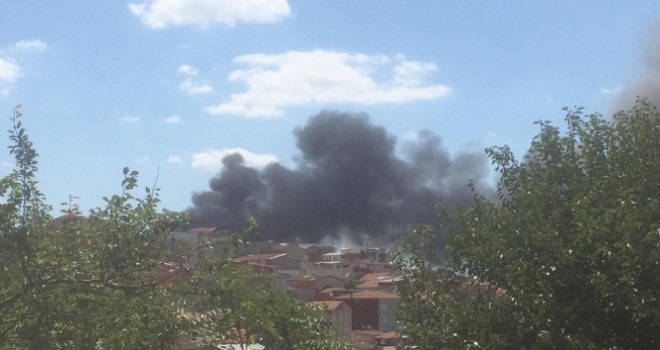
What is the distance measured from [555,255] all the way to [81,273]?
6791mm

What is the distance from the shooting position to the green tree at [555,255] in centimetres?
1087

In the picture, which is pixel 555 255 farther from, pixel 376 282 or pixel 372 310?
pixel 376 282

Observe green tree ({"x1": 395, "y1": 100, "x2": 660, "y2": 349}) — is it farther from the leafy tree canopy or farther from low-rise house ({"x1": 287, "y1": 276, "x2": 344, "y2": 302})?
low-rise house ({"x1": 287, "y1": 276, "x2": 344, "y2": 302})

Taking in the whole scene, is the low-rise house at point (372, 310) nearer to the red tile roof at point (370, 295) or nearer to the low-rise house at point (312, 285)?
the red tile roof at point (370, 295)

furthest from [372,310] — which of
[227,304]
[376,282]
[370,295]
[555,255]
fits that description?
[227,304]

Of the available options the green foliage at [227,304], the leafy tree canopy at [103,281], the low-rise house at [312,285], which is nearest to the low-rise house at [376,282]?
the low-rise house at [312,285]

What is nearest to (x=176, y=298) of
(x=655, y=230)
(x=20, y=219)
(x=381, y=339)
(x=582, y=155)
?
(x=20, y=219)

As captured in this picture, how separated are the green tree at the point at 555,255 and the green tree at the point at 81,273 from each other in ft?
16.8

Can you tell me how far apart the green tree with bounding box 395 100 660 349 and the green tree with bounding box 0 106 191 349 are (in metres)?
5.13

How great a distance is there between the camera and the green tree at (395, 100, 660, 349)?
10.9 metres

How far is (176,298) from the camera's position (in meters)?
7.94

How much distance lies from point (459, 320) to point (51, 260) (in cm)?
718

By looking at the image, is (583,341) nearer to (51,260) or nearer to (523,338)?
(523,338)

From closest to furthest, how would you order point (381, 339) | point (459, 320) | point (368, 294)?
point (459, 320) → point (381, 339) → point (368, 294)
